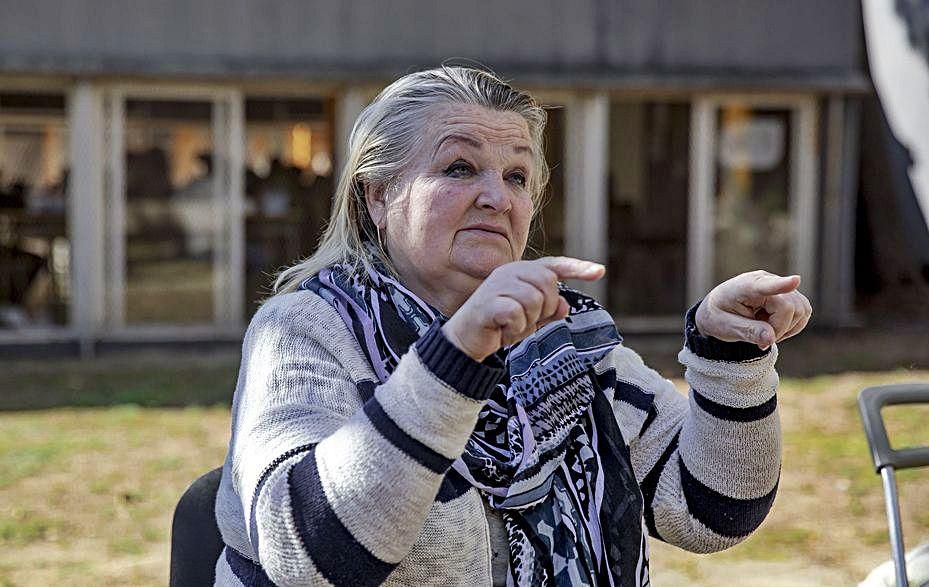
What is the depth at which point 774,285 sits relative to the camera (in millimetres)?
1907

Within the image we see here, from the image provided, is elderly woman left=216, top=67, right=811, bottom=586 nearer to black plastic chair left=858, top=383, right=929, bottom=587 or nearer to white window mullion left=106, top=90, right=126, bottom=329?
black plastic chair left=858, top=383, right=929, bottom=587

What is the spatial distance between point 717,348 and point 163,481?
4.79 m

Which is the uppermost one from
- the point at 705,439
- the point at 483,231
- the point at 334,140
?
the point at 483,231

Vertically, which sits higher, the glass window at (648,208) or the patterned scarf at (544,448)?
the patterned scarf at (544,448)

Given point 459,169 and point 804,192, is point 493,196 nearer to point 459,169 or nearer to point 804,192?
point 459,169

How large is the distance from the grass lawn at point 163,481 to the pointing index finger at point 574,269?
3132 mm

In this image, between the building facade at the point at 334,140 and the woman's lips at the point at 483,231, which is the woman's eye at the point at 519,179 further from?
the building facade at the point at 334,140

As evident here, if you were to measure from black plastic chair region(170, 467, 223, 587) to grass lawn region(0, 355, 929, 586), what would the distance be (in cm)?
250

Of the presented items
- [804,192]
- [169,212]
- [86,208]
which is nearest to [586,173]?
[804,192]

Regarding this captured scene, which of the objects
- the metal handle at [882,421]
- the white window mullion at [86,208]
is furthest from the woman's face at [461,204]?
the white window mullion at [86,208]

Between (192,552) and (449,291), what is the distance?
742 mm

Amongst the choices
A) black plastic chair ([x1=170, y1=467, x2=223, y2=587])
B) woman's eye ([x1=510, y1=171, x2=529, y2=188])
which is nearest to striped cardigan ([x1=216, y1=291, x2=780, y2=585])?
black plastic chair ([x1=170, y1=467, x2=223, y2=587])

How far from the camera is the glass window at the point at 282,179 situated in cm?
1171

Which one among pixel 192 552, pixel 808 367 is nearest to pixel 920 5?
pixel 192 552
